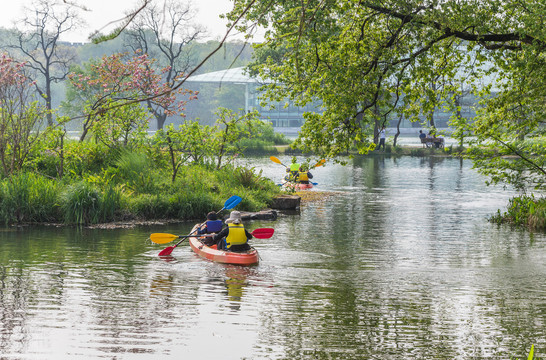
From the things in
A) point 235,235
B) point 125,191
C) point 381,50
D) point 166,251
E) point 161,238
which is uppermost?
point 381,50

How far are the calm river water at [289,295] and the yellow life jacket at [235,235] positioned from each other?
1.84ft

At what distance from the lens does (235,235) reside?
13102 millimetres

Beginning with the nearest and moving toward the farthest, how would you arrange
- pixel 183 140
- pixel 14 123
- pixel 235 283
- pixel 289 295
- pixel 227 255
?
pixel 289 295 < pixel 235 283 < pixel 227 255 < pixel 14 123 < pixel 183 140

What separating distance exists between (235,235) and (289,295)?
2817mm

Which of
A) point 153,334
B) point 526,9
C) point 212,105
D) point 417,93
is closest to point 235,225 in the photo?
point 417,93

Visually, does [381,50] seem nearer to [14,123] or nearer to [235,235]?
[235,235]

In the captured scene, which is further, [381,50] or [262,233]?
[262,233]

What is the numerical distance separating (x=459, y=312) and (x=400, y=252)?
4909mm

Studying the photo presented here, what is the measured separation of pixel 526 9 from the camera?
13.1 m

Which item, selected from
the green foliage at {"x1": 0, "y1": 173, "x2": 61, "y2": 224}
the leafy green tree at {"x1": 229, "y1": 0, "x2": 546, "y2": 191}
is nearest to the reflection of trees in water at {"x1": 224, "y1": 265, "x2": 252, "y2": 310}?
the leafy green tree at {"x1": 229, "y1": 0, "x2": 546, "y2": 191}

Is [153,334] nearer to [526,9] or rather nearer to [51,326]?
[51,326]

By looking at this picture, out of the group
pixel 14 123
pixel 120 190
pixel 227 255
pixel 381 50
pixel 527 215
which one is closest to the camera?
pixel 381 50

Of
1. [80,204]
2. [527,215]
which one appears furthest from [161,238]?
[527,215]

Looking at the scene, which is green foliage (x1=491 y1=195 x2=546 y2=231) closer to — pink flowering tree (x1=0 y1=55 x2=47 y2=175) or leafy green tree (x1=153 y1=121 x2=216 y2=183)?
leafy green tree (x1=153 y1=121 x2=216 y2=183)
